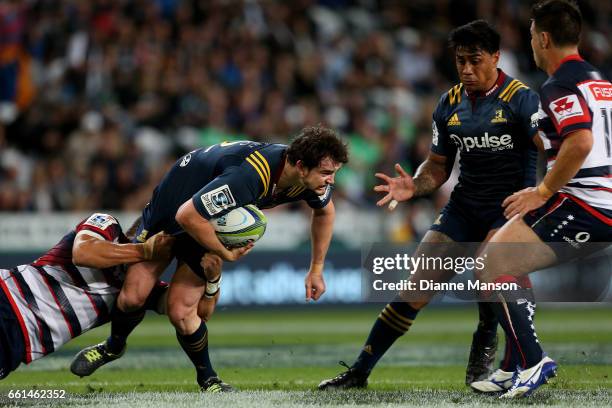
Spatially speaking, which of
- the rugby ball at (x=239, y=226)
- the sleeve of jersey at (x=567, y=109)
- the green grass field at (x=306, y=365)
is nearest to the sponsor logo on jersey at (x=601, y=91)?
the sleeve of jersey at (x=567, y=109)

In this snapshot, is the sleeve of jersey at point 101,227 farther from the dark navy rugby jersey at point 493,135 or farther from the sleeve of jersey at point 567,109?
the sleeve of jersey at point 567,109

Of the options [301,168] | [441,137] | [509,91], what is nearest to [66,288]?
[301,168]

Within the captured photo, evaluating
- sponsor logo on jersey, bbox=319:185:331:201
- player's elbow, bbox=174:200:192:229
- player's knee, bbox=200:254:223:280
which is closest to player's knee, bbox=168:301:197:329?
player's knee, bbox=200:254:223:280

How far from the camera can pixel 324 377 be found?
769 centimetres

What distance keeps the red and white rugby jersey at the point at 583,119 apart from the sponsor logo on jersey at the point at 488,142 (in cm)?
68

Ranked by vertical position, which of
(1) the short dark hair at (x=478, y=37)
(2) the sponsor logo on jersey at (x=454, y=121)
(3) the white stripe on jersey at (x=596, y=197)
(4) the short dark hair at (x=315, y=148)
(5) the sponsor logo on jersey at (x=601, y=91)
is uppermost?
(1) the short dark hair at (x=478, y=37)

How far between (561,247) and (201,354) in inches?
97.0

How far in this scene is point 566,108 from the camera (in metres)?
5.62

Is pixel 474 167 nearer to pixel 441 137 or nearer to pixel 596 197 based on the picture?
pixel 441 137

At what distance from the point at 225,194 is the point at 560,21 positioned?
7.33 ft

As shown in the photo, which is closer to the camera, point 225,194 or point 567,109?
point 567,109

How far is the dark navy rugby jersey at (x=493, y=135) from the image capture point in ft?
21.7

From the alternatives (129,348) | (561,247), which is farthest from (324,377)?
(129,348)

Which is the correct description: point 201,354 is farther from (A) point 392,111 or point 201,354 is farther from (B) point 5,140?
(A) point 392,111
